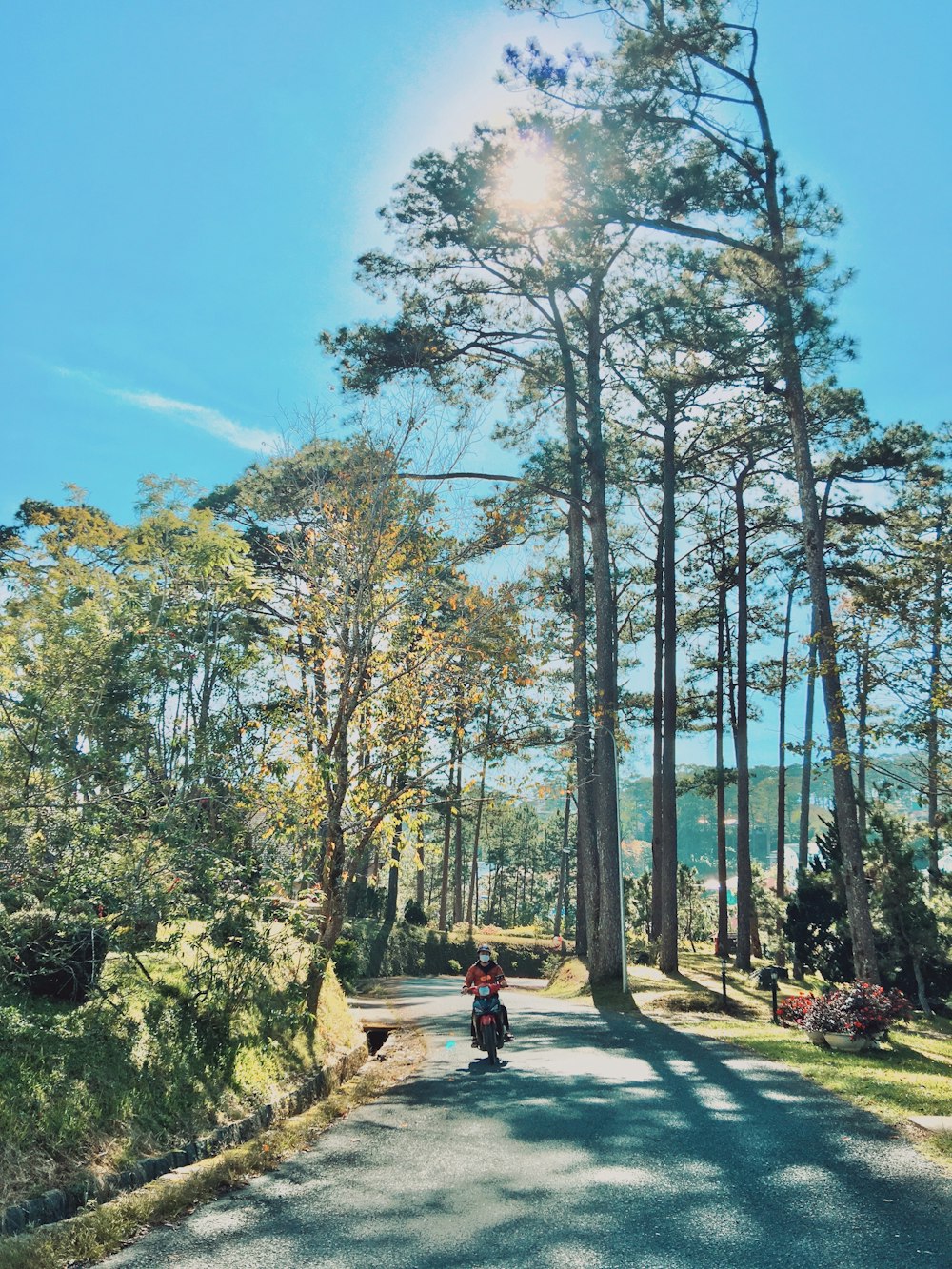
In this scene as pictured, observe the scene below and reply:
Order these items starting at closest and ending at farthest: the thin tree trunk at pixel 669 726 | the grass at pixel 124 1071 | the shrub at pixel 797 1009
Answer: the grass at pixel 124 1071, the shrub at pixel 797 1009, the thin tree trunk at pixel 669 726

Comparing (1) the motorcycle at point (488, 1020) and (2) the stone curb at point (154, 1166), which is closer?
(2) the stone curb at point (154, 1166)

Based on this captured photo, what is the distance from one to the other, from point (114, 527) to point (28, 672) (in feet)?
11.3

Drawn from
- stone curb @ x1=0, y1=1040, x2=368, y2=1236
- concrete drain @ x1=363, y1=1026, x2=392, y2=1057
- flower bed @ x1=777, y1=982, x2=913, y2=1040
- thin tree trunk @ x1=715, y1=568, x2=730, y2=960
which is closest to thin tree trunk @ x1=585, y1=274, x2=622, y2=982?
concrete drain @ x1=363, y1=1026, x2=392, y2=1057

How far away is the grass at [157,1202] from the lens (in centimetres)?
421

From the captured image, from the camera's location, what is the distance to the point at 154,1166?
539cm

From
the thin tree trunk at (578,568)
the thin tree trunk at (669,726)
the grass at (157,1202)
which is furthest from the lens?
the thin tree trunk at (669,726)

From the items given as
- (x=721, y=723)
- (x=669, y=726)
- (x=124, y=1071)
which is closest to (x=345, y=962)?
(x=669, y=726)

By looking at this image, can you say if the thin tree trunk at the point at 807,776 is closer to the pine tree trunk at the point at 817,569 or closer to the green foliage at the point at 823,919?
the green foliage at the point at 823,919

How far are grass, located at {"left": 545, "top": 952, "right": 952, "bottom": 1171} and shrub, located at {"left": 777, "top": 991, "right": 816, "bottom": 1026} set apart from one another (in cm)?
20

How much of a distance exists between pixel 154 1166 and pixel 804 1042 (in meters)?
9.73

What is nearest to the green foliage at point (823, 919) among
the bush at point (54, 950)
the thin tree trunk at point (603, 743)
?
the thin tree trunk at point (603, 743)

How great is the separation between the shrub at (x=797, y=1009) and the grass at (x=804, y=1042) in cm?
20

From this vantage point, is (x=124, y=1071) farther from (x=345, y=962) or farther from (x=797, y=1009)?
(x=345, y=962)

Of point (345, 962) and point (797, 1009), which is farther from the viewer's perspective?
point (345, 962)
